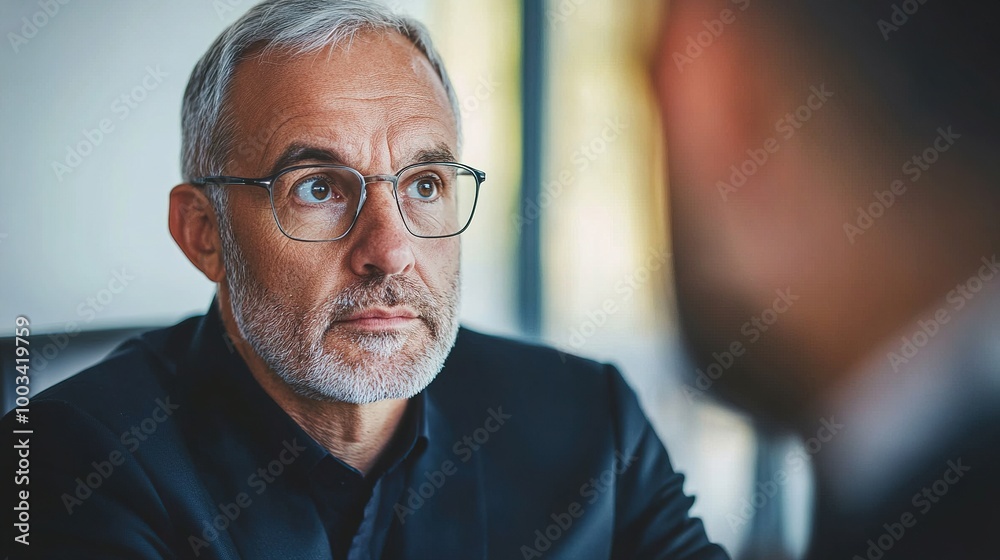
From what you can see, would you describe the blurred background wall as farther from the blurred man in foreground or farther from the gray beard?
the gray beard

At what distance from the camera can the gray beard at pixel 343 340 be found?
997 millimetres

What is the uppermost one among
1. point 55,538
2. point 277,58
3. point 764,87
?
point 764,87

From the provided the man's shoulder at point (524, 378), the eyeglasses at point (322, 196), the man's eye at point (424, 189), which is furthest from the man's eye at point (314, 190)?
the man's shoulder at point (524, 378)

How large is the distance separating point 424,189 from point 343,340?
0.24 m

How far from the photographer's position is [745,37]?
1368 millimetres

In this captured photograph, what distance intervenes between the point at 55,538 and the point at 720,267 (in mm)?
1120

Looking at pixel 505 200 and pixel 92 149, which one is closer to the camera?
pixel 92 149

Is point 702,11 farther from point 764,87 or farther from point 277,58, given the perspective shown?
point 277,58

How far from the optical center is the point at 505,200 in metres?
1.37

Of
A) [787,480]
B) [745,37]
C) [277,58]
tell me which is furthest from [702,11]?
[787,480]

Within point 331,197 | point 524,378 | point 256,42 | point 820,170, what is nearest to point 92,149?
point 256,42

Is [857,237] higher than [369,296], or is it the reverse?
[857,237]

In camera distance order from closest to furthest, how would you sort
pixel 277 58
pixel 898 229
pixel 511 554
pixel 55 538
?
pixel 55 538
pixel 277 58
pixel 511 554
pixel 898 229

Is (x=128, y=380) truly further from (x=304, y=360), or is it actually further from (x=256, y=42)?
(x=256, y=42)
